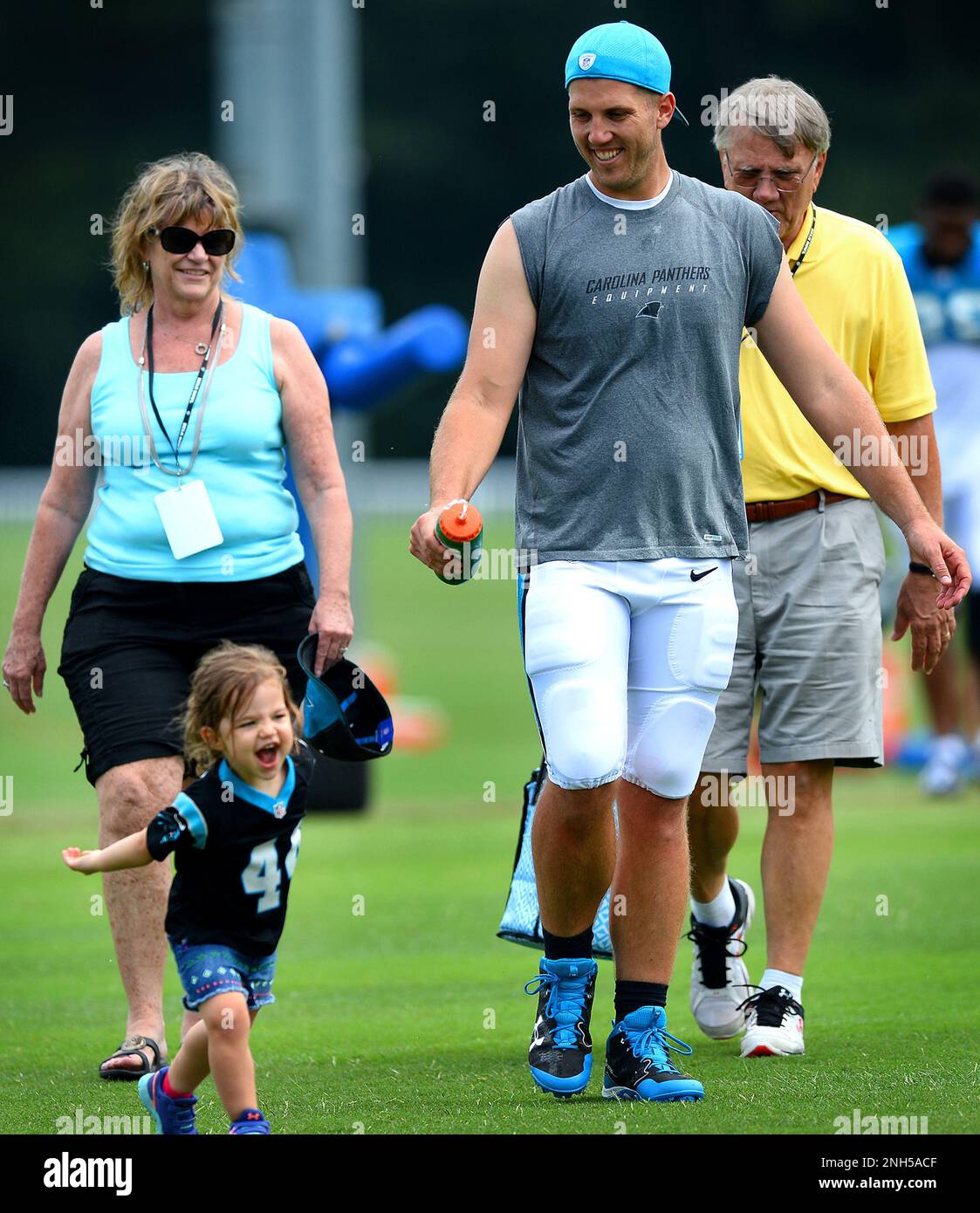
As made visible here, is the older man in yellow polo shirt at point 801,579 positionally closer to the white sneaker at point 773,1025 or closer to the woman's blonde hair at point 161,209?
the white sneaker at point 773,1025

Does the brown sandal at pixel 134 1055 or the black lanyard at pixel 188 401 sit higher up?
the black lanyard at pixel 188 401

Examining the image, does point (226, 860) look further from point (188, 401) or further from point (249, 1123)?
point (188, 401)

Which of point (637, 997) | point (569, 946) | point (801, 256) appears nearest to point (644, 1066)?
point (637, 997)

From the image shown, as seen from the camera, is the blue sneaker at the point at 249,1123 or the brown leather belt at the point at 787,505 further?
the brown leather belt at the point at 787,505

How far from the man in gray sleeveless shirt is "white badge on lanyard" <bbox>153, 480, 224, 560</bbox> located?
69cm

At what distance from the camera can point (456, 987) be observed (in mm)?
6117

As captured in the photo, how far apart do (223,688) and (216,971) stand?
0.53 meters

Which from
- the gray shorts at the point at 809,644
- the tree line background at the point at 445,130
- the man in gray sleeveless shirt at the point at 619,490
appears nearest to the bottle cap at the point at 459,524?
the man in gray sleeveless shirt at the point at 619,490

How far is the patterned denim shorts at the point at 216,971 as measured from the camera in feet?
13.1

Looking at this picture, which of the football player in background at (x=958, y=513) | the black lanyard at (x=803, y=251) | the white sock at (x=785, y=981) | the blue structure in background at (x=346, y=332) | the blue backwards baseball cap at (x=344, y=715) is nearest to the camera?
the blue backwards baseball cap at (x=344, y=715)

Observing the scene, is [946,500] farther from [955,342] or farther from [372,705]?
[372,705]

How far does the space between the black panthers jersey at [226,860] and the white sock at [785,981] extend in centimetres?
142

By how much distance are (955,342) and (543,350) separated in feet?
20.3
